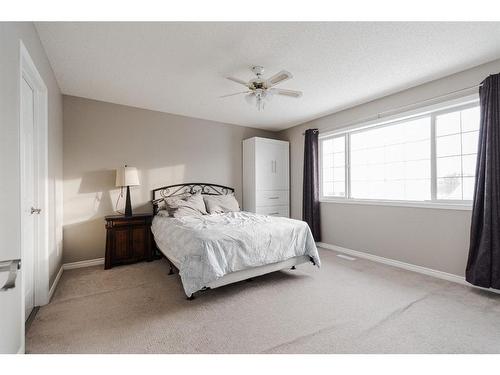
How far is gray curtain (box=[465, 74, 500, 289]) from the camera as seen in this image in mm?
2445

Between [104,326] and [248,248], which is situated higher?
[248,248]

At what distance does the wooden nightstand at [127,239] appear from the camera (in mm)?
3363

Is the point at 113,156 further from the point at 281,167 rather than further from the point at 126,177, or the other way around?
the point at 281,167

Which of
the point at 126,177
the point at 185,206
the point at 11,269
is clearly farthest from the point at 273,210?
the point at 11,269

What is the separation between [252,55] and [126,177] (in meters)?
2.46

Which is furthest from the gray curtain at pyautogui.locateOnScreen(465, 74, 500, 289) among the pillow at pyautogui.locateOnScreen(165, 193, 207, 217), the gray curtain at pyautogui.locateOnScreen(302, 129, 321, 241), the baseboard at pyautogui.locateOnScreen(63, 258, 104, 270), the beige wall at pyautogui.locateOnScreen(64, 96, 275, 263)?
the baseboard at pyautogui.locateOnScreen(63, 258, 104, 270)

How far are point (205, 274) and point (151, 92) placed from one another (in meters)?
2.60

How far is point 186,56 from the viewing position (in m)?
2.43

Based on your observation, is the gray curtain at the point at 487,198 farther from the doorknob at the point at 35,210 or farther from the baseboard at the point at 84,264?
the baseboard at the point at 84,264

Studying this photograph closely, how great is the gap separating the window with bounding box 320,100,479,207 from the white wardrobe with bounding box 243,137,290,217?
894 millimetres

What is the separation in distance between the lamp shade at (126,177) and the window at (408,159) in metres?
3.35

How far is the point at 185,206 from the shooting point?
3715 mm
